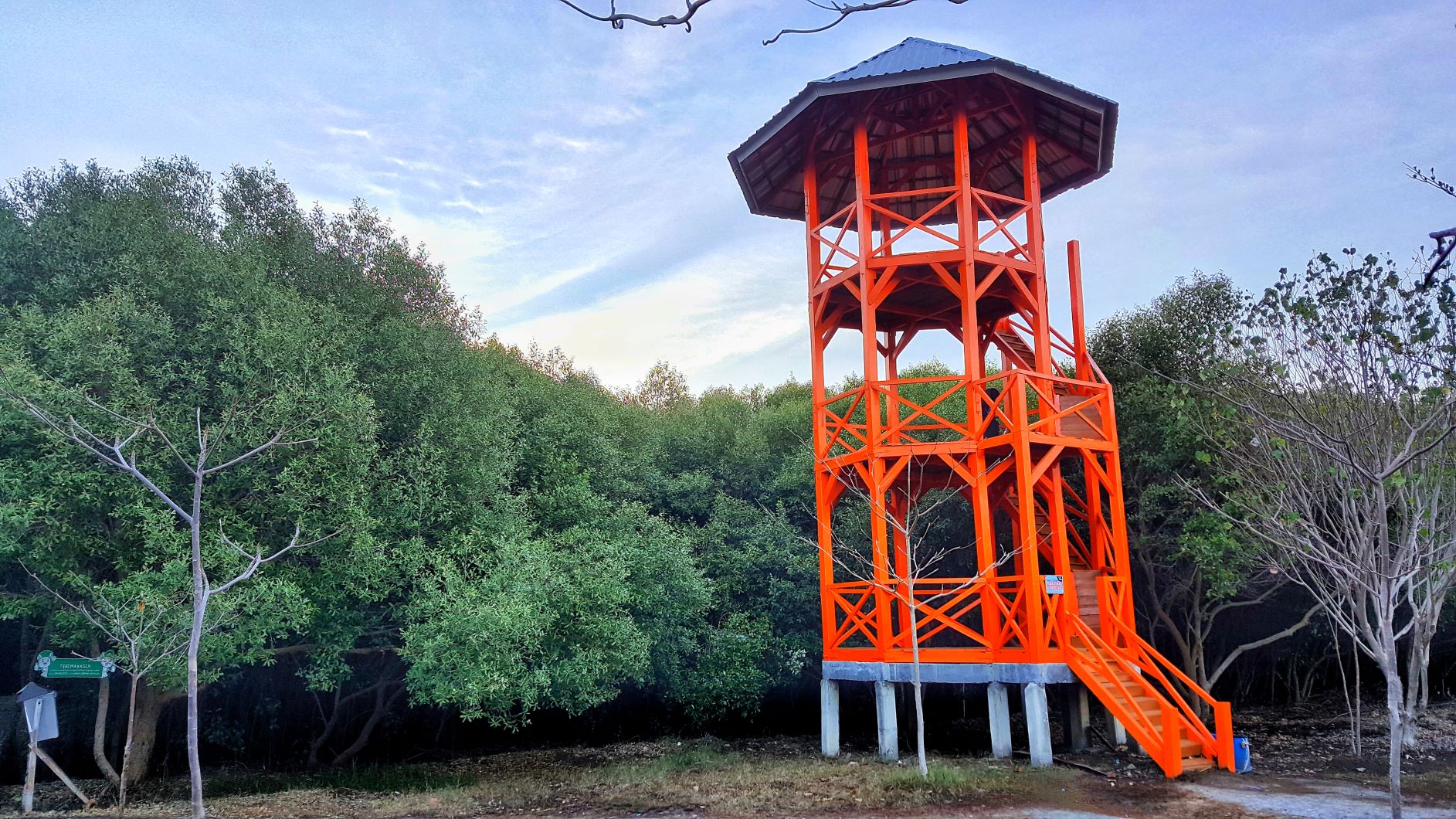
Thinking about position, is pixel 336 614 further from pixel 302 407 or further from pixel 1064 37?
pixel 1064 37

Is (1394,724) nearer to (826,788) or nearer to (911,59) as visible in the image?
(826,788)

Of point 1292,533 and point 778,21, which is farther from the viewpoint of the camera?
point 1292,533

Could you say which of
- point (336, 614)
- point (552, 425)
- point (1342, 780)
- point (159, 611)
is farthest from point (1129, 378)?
point (159, 611)

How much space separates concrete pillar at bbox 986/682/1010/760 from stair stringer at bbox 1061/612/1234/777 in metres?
1.13

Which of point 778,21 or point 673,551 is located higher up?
point 778,21

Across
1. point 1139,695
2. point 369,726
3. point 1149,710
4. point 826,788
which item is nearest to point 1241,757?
point 1149,710

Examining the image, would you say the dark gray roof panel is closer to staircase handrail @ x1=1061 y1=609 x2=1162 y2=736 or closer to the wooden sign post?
staircase handrail @ x1=1061 y1=609 x2=1162 y2=736

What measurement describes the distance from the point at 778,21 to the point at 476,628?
1068cm

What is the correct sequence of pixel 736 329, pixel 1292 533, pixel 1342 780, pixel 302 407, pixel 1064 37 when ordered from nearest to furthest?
pixel 1292 533 → pixel 1064 37 → pixel 1342 780 → pixel 302 407 → pixel 736 329

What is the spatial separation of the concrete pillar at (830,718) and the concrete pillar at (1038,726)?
314 cm

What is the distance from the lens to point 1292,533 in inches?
367

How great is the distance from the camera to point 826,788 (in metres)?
11.5

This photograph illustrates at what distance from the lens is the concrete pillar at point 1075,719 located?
14016 millimetres

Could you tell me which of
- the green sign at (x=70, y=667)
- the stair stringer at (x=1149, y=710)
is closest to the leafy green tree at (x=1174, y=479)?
the stair stringer at (x=1149, y=710)
